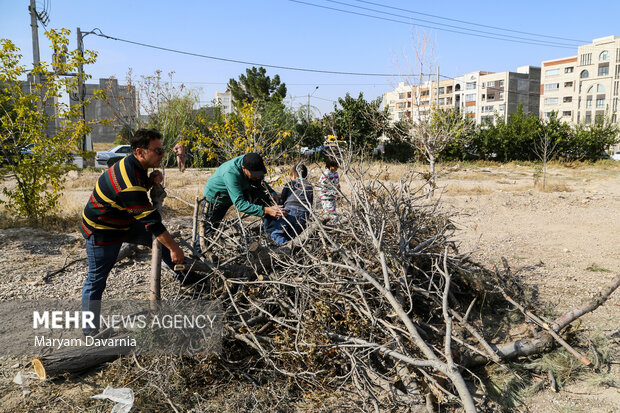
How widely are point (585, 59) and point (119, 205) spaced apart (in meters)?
71.7

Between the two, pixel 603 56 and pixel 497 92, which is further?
pixel 497 92

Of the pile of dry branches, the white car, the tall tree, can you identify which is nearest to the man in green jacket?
the pile of dry branches

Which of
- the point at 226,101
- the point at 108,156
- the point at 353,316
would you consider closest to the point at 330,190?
the point at 353,316

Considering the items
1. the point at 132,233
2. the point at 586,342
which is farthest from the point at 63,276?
the point at 586,342

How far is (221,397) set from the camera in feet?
9.60

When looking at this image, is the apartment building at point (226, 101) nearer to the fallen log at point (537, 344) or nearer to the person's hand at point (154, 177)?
the person's hand at point (154, 177)

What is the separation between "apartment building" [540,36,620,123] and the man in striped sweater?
208 feet

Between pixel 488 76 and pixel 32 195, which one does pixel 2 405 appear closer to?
pixel 32 195

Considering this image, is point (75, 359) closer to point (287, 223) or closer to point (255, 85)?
point (287, 223)

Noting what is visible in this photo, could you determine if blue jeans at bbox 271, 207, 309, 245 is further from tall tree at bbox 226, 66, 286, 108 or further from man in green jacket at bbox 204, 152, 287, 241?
tall tree at bbox 226, 66, 286, 108

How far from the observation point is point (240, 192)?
415cm

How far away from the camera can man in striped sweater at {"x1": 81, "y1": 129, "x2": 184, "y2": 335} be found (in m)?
3.05

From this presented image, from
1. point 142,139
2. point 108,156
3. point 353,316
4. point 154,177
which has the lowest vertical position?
point 353,316

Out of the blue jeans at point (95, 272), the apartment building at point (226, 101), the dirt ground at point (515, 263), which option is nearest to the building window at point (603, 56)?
the apartment building at point (226, 101)
